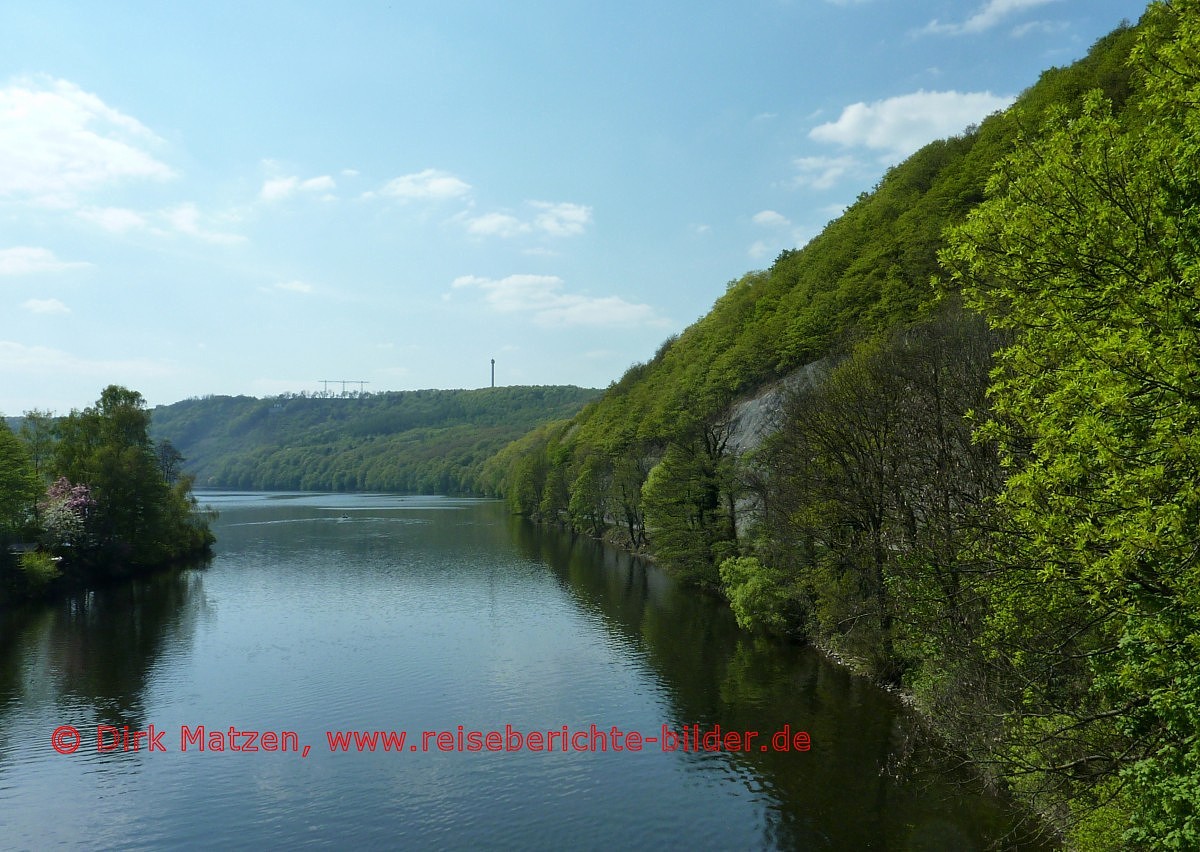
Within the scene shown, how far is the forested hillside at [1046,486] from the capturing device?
10570 millimetres

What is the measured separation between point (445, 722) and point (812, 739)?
41.6 ft

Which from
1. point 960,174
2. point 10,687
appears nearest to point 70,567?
point 10,687

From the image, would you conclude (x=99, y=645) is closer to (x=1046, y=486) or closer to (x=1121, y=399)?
(x=1046, y=486)

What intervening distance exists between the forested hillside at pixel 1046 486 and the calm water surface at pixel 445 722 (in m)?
3.10

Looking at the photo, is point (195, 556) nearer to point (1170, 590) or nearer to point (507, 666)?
point (507, 666)

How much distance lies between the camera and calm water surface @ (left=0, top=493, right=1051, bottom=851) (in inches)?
797

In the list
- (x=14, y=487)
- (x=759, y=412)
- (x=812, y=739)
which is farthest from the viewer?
(x=759, y=412)

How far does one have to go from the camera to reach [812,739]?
82.8 ft

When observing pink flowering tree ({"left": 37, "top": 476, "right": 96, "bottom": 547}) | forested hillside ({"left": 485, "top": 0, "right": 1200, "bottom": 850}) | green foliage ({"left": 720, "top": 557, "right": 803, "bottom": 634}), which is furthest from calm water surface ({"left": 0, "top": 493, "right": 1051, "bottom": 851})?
pink flowering tree ({"left": 37, "top": 476, "right": 96, "bottom": 547})

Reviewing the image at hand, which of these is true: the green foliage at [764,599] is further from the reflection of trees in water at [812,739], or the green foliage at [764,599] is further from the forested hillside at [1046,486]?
the reflection of trees in water at [812,739]

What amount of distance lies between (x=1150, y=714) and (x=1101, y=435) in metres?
5.34

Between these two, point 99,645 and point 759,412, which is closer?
point 99,645

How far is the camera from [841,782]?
72.7ft

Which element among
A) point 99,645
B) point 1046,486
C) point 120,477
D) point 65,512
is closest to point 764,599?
point 1046,486
